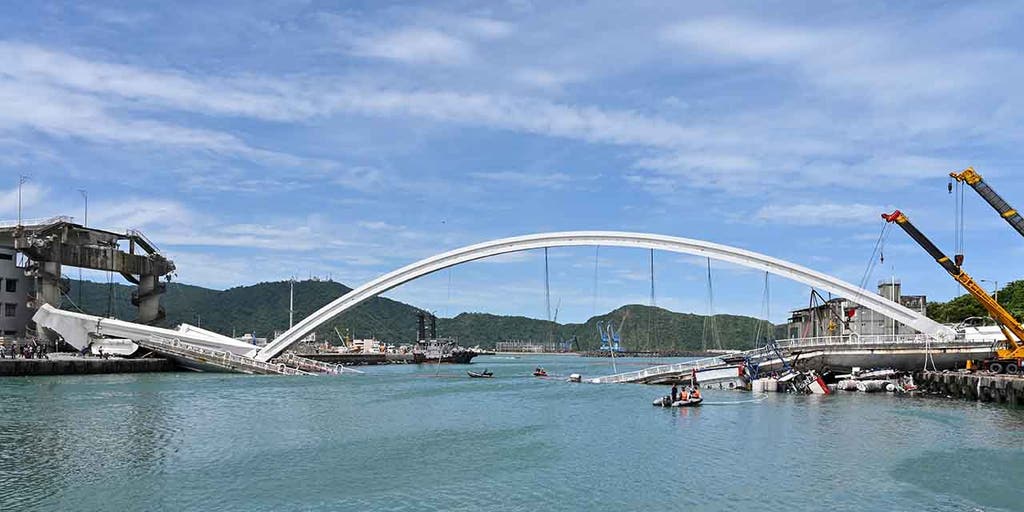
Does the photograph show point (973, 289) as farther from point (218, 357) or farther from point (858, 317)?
point (218, 357)

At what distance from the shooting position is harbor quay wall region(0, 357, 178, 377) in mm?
64875

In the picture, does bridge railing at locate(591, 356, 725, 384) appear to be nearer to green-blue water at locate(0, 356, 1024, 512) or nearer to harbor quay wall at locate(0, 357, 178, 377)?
green-blue water at locate(0, 356, 1024, 512)

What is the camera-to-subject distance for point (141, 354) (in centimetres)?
7825

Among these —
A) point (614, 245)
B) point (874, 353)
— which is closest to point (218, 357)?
point (614, 245)

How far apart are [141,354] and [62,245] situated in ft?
51.9

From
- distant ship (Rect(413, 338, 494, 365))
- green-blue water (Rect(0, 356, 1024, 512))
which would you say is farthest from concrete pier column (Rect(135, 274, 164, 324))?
distant ship (Rect(413, 338, 494, 365))

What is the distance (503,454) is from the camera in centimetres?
3023

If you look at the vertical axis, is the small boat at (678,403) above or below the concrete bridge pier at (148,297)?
below

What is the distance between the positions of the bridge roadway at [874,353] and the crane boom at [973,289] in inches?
100

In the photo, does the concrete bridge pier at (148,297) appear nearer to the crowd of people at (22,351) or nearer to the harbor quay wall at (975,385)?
the crowd of people at (22,351)

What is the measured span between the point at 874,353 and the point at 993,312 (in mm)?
8180

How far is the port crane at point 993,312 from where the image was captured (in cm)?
5025

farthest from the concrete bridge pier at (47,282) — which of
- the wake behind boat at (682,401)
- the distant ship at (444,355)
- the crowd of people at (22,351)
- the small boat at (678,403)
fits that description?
the distant ship at (444,355)

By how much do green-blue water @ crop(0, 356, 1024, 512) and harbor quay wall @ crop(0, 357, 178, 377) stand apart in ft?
62.4
